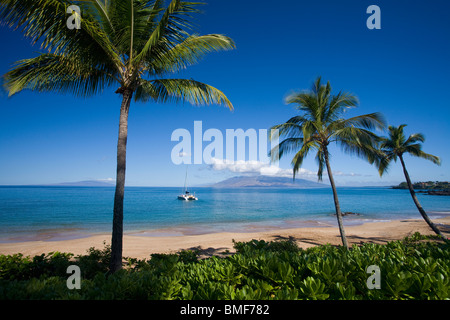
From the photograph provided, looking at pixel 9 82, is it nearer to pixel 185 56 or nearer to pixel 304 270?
pixel 185 56

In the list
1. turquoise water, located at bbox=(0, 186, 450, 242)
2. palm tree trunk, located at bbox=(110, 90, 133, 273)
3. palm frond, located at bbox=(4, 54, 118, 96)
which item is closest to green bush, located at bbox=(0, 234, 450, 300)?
palm tree trunk, located at bbox=(110, 90, 133, 273)

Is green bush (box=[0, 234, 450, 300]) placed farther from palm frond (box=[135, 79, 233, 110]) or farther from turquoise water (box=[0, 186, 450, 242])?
turquoise water (box=[0, 186, 450, 242])

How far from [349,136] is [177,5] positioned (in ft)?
28.4

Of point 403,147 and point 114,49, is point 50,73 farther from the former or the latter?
point 403,147

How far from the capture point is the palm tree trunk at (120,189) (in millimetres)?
5109

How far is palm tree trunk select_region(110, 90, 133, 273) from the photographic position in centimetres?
511

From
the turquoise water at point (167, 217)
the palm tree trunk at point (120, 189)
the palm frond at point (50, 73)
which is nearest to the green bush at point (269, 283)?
the palm tree trunk at point (120, 189)

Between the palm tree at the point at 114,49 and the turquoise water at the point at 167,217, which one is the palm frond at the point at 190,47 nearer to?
the palm tree at the point at 114,49

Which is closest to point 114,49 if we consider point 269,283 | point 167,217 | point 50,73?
point 50,73

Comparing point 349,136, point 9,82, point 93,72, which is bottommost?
point 349,136

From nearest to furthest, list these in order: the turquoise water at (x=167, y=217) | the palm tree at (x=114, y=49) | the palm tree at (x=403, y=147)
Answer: the palm tree at (x=114, y=49) → the palm tree at (x=403, y=147) → the turquoise water at (x=167, y=217)

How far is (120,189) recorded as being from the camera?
5.37m

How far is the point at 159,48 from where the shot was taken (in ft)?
19.4
